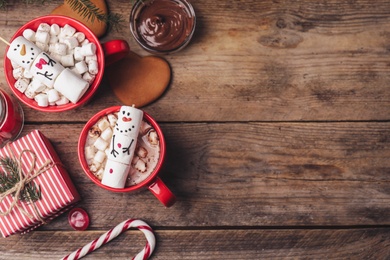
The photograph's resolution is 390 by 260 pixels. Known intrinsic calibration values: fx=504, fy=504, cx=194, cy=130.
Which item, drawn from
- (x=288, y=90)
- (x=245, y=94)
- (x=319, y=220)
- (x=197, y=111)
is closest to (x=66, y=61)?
(x=197, y=111)

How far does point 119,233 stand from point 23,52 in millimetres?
494

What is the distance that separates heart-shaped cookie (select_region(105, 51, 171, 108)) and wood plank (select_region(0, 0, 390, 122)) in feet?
0.08

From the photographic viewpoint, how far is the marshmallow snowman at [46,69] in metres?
1.12

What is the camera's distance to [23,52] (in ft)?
3.71

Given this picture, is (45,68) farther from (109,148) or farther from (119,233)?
(119,233)

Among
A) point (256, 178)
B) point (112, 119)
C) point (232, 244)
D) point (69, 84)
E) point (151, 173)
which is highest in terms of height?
point (69, 84)

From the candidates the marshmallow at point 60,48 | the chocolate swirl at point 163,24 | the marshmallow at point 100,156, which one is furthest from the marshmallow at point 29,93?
the chocolate swirl at point 163,24

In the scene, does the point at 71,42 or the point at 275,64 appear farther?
the point at 275,64

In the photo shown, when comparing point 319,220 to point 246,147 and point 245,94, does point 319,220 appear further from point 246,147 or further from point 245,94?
point 245,94

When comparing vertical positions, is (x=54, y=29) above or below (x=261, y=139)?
above

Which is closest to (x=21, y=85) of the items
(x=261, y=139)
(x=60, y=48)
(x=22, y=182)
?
(x=60, y=48)

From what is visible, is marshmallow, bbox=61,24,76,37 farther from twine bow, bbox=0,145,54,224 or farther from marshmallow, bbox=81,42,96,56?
twine bow, bbox=0,145,54,224

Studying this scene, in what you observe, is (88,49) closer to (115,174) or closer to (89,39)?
(89,39)

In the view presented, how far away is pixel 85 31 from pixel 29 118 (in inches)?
11.2
